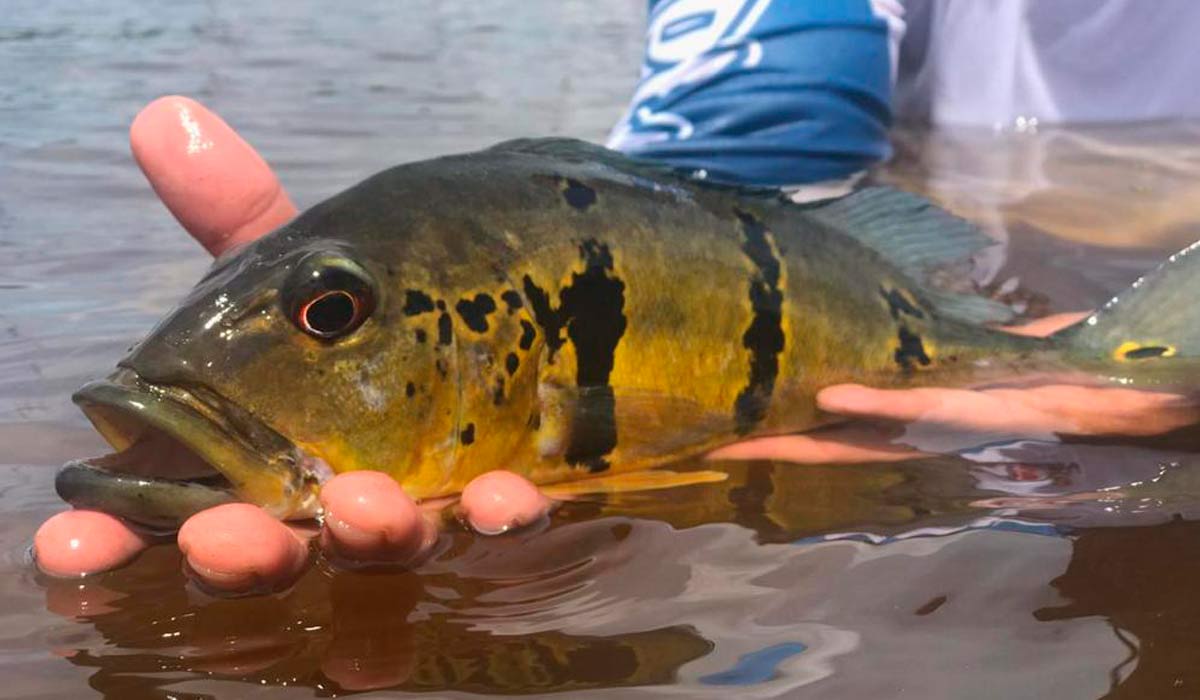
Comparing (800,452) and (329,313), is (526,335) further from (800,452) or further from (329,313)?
(800,452)

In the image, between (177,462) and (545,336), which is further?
(545,336)

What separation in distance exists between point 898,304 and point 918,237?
225mm

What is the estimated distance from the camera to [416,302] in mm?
2229

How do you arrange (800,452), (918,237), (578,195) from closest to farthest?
(578,195) → (800,452) → (918,237)

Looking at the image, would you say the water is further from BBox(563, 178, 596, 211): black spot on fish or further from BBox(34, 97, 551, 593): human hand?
BBox(563, 178, 596, 211): black spot on fish

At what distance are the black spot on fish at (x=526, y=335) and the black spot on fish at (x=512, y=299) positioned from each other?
3cm

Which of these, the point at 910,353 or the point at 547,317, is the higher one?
the point at 547,317

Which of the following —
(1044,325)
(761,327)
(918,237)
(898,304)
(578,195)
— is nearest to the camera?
(578,195)

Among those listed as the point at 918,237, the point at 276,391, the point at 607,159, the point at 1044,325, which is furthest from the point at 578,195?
the point at 1044,325

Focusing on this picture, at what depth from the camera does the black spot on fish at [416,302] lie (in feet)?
7.27

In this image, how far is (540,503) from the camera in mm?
2262

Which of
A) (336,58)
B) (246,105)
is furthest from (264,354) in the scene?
(336,58)

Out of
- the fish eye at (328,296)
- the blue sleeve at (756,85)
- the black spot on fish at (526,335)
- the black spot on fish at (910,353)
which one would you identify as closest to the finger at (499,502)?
the black spot on fish at (526,335)

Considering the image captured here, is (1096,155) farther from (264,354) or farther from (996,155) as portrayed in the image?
(264,354)
